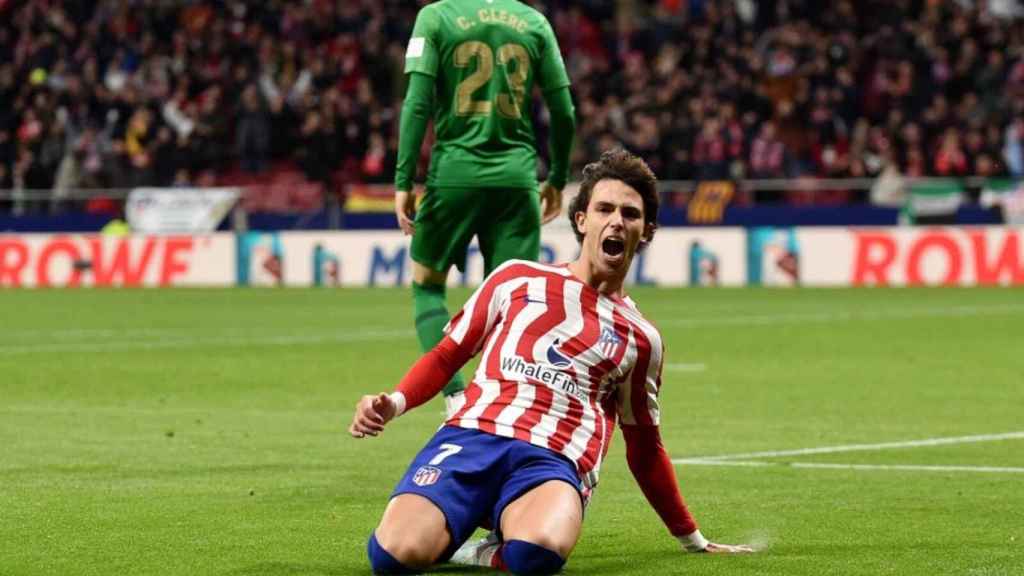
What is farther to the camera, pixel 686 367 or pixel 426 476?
pixel 686 367

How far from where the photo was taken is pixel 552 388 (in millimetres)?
6414

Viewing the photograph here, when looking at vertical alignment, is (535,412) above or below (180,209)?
above

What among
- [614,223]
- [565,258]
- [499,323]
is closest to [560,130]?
[499,323]

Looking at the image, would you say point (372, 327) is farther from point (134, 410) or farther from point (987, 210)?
point (987, 210)

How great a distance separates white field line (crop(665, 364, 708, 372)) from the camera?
1435cm

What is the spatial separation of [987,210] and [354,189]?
30.7ft

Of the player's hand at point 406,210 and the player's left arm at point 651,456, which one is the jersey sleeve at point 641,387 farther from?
the player's hand at point 406,210

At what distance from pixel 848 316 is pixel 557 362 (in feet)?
47.6

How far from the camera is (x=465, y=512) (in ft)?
20.2

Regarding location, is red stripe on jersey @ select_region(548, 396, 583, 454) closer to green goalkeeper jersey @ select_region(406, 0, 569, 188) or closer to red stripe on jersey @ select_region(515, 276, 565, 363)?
red stripe on jersey @ select_region(515, 276, 565, 363)

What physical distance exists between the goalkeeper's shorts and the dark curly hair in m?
3.33

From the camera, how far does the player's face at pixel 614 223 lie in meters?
6.36

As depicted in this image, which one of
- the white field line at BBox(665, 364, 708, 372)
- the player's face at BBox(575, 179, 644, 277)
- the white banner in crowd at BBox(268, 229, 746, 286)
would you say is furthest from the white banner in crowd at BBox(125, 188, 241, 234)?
the player's face at BBox(575, 179, 644, 277)

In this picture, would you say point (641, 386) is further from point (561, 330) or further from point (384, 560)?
point (384, 560)
